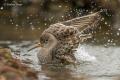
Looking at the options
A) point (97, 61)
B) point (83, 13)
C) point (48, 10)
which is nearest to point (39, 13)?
point (48, 10)

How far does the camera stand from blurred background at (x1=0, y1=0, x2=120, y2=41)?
11.2m

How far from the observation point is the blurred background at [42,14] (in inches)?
442

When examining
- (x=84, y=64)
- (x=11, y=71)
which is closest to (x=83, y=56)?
(x=84, y=64)

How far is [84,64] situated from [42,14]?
15.5 ft

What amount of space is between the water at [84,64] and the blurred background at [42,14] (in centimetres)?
A: 109

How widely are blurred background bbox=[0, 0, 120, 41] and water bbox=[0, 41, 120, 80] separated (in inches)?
42.9

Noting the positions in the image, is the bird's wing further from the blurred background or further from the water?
the blurred background

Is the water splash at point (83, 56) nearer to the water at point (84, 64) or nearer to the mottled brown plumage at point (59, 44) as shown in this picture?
the water at point (84, 64)

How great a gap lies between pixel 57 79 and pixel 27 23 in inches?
223

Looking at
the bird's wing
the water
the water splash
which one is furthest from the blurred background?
the bird's wing

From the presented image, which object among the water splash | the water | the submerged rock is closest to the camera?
the submerged rock

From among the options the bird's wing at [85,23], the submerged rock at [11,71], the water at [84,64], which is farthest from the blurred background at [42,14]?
the submerged rock at [11,71]

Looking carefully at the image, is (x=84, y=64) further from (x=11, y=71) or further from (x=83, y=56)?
(x=11, y=71)

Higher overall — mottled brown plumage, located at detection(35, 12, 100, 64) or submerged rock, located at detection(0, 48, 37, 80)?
mottled brown plumage, located at detection(35, 12, 100, 64)
